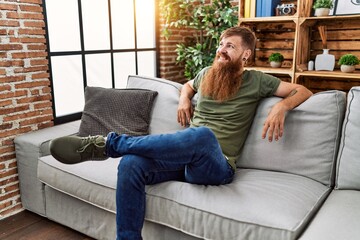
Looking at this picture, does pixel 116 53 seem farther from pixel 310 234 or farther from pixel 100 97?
pixel 310 234

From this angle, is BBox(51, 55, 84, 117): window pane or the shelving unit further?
the shelving unit

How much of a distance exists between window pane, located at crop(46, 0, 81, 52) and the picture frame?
2235mm

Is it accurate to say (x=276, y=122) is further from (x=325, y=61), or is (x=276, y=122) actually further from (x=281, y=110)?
(x=325, y=61)

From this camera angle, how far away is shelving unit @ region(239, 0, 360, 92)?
305cm

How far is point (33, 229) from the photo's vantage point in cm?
223

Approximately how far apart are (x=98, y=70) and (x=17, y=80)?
0.99 metres

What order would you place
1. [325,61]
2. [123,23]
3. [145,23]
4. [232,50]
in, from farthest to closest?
[145,23], [123,23], [325,61], [232,50]

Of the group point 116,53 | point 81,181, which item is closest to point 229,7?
point 116,53

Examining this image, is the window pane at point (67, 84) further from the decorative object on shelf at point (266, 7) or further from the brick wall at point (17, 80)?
the decorative object on shelf at point (266, 7)

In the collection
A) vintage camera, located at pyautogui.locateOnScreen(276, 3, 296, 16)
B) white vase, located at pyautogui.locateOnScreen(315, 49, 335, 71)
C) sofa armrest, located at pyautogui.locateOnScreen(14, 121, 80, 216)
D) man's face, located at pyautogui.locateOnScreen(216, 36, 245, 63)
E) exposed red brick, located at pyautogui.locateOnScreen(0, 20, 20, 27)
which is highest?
vintage camera, located at pyautogui.locateOnScreen(276, 3, 296, 16)

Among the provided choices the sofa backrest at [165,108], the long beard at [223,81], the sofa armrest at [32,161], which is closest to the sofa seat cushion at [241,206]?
the long beard at [223,81]

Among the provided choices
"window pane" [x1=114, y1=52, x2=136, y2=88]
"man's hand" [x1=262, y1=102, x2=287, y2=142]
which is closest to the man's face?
"man's hand" [x1=262, y1=102, x2=287, y2=142]

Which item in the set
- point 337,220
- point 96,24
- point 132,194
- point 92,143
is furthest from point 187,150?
point 96,24

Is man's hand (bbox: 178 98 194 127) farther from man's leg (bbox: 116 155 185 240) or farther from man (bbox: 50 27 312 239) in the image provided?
man's leg (bbox: 116 155 185 240)
